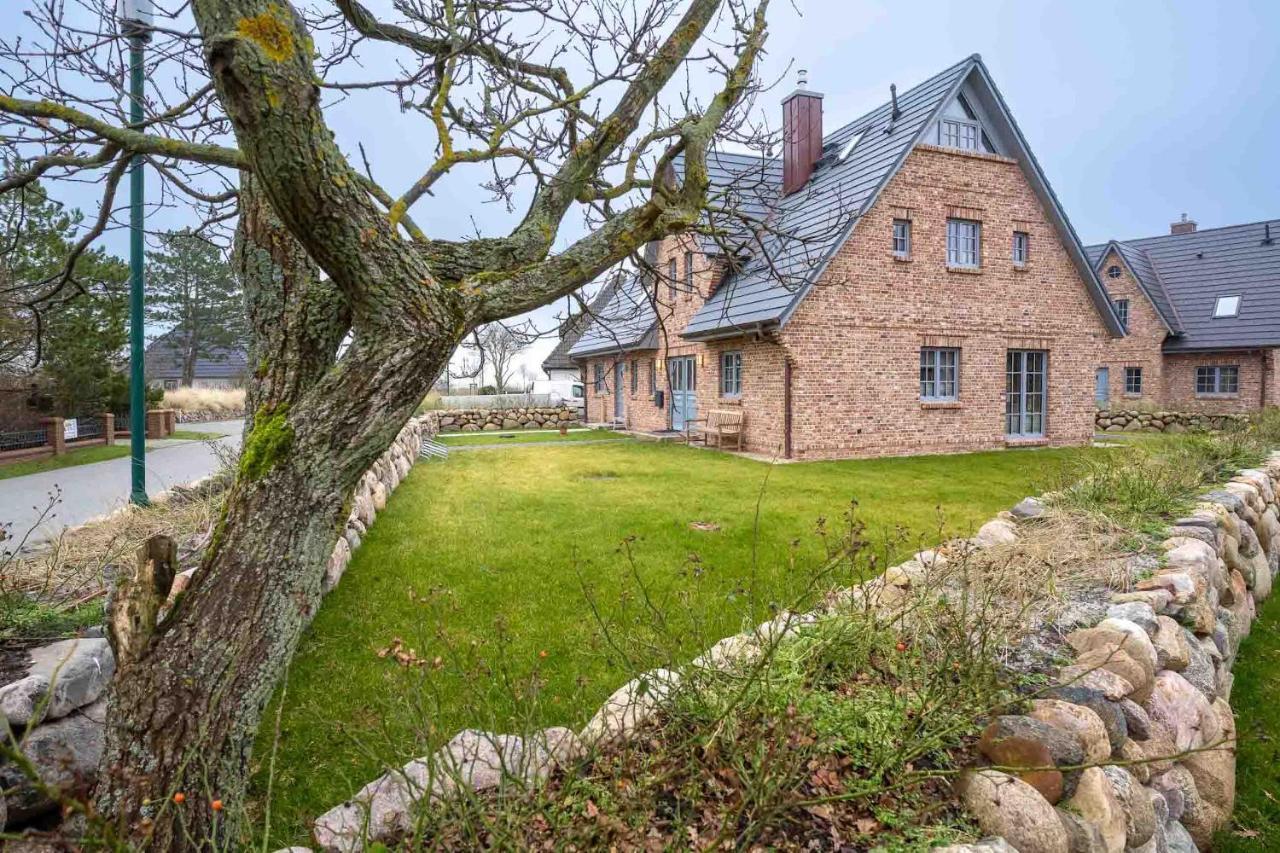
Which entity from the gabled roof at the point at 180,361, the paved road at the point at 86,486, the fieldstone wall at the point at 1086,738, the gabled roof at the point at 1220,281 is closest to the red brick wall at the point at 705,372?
the fieldstone wall at the point at 1086,738

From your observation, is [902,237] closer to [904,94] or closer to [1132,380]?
[904,94]

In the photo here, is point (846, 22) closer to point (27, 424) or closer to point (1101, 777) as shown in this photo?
point (1101, 777)

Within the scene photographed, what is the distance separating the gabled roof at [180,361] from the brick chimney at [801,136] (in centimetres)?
3686

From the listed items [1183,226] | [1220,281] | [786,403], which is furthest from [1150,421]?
[786,403]

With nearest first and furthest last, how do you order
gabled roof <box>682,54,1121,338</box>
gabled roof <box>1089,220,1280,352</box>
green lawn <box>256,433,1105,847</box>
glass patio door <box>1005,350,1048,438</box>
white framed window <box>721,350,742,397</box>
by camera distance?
green lawn <box>256,433,1105,847</box> → gabled roof <box>682,54,1121,338</box> → white framed window <box>721,350,742,397</box> → glass patio door <box>1005,350,1048,438</box> → gabled roof <box>1089,220,1280,352</box>

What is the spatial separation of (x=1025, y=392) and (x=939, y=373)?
2681 mm

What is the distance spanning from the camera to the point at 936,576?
3.93 metres

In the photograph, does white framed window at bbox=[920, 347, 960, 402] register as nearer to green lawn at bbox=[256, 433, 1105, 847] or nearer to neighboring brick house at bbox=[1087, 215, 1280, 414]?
green lawn at bbox=[256, 433, 1105, 847]

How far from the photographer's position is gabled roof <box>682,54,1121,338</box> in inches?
542

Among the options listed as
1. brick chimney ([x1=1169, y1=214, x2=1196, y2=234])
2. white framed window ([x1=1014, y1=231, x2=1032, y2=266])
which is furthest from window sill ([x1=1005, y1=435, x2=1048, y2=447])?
brick chimney ([x1=1169, y1=214, x2=1196, y2=234])

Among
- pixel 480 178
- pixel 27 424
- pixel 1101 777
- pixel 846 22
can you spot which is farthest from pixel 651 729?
pixel 27 424

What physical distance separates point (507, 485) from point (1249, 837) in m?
9.29

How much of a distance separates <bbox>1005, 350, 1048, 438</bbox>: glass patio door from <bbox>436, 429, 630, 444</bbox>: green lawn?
32.2ft

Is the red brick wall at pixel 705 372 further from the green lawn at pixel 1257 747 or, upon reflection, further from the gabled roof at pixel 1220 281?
the gabled roof at pixel 1220 281
